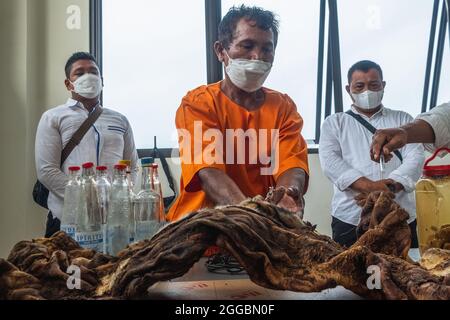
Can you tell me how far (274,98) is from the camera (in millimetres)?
1544

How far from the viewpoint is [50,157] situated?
1.72m

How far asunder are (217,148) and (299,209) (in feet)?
1.39

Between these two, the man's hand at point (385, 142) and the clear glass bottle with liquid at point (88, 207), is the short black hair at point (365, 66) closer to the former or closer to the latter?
the man's hand at point (385, 142)

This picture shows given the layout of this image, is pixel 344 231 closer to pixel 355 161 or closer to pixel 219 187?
pixel 355 161

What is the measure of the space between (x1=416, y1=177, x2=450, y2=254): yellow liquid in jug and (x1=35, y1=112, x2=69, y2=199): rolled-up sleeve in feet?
4.04

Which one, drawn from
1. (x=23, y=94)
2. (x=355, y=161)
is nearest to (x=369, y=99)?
(x=355, y=161)

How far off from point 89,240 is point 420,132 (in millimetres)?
853

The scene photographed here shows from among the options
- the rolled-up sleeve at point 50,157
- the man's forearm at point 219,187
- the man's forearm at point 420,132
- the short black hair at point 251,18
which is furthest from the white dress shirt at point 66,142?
the man's forearm at point 420,132

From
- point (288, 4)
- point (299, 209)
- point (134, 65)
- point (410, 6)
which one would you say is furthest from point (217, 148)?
point (410, 6)

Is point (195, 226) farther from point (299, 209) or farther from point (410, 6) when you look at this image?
point (410, 6)

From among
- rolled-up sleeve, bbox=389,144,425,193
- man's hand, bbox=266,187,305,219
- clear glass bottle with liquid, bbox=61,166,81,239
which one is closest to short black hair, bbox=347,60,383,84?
rolled-up sleeve, bbox=389,144,425,193

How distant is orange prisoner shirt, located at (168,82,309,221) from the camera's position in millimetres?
1363

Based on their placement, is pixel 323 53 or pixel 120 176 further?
pixel 323 53

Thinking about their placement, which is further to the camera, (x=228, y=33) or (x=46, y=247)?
(x=228, y=33)
